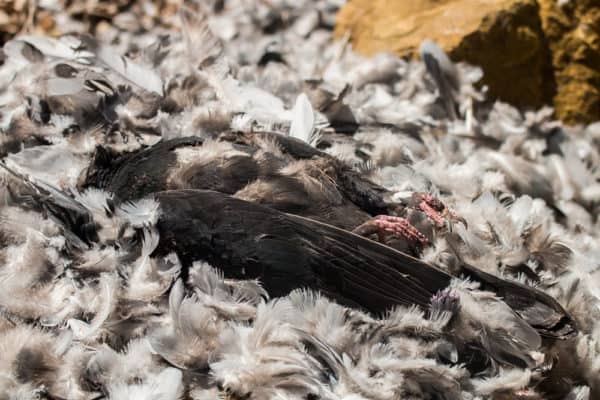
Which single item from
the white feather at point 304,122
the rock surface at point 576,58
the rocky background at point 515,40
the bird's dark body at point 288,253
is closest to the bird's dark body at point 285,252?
the bird's dark body at point 288,253

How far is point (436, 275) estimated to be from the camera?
1.54 meters

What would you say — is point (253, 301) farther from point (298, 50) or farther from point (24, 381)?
point (298, 50)

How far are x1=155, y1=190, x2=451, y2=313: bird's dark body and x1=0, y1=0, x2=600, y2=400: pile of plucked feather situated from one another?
3 cm

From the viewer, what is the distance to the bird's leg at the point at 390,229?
1591 mm

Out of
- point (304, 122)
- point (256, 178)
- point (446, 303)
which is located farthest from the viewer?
point (304, 122)

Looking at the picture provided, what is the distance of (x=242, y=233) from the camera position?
1.50 metres

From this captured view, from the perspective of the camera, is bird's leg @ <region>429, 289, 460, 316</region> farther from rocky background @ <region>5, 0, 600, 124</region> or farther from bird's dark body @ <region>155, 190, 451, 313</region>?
rocky background @ <region>5, 0, 600, 124</region>

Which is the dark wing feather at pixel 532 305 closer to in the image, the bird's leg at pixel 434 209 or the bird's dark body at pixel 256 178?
the bird's leg at pixel 434 209

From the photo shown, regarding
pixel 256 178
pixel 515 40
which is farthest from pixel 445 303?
pixel 515 40

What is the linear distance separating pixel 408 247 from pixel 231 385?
47 centimetres

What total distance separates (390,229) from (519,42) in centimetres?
134

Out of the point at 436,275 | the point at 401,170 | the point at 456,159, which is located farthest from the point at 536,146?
the point at 436,275

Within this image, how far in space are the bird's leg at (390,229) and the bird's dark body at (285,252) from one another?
0.19 feet

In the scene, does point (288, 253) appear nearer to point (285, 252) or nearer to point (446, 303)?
point (285, 252)
